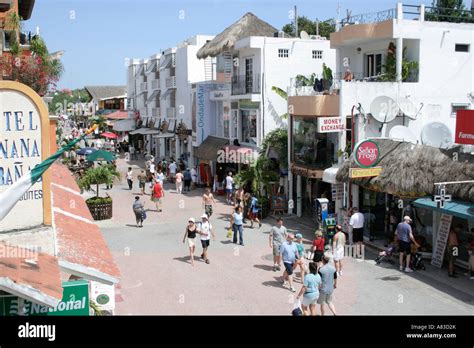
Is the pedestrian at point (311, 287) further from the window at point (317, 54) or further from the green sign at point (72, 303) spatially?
the window at point (317, 54)

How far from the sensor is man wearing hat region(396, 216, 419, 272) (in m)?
15.6

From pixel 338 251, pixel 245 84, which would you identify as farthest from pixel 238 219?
pixel 245 84

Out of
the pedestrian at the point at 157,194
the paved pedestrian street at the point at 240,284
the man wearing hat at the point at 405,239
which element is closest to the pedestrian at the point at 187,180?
the pedestrian at the point at 157,194

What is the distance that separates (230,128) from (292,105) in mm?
8387

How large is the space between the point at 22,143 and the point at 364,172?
38.4 ft

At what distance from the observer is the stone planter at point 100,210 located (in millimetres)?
23156

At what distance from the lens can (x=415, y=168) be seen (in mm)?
16844

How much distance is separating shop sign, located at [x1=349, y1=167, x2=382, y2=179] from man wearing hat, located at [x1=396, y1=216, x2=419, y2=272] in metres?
2.46

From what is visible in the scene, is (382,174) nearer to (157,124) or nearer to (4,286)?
(4,286)

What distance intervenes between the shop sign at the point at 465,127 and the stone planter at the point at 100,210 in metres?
13.9

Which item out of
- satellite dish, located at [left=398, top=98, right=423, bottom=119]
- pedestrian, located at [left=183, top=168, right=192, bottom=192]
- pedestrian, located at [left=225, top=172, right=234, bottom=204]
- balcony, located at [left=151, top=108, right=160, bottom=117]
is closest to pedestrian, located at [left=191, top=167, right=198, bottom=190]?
pedestrian, located at [left=183, top=168, right=192, bottom=192]

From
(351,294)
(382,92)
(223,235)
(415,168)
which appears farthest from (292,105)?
(351,294)

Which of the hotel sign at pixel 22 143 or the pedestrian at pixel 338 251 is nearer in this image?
the hotel sign at pixel 22 143

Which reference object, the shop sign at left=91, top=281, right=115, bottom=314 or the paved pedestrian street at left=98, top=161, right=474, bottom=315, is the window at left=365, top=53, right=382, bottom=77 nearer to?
the paved pedestrian street at left=98, top=161, right=474, bottom=315
